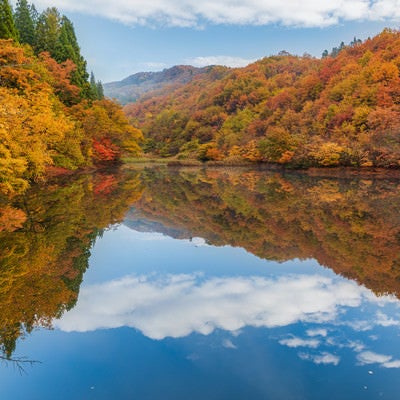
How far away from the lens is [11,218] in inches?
570

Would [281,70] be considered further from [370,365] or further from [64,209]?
[370,365]

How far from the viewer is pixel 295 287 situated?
7.95 meters

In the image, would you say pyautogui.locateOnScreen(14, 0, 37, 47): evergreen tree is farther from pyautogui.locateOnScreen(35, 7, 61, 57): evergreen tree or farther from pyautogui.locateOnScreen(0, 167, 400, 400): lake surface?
pyautogui.locateOnScreen(0, 167, 400, 400): lake surface

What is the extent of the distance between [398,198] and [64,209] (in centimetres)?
1676

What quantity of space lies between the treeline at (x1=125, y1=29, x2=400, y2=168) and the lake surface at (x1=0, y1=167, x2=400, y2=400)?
29.0 m

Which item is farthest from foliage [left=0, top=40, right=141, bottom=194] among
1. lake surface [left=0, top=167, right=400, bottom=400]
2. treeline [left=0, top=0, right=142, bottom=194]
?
lake surface [left=0, top=167, right=400, bottom=400]

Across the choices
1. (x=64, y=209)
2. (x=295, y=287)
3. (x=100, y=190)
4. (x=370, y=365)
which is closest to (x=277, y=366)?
(x=370, y=365)

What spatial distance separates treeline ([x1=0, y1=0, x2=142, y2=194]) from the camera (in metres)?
16.6

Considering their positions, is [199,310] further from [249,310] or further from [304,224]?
[304,224]

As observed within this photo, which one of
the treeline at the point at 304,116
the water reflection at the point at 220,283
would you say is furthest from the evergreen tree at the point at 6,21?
the treeline at the point at 304,116

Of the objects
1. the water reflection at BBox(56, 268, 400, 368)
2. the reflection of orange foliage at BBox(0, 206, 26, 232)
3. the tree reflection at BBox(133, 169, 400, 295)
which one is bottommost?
the tree reflection at BBox(133, 169, 400, 295)

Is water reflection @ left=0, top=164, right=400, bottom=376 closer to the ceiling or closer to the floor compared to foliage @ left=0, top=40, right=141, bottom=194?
closer to the floor

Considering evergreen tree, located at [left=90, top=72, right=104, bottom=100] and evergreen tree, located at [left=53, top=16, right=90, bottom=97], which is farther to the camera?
evergreen tree, located at [left=90, top=72, right=104, bottom=100]

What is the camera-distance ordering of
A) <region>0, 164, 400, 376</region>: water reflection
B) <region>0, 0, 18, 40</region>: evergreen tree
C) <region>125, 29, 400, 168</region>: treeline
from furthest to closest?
<region>125, 29, 400, 168</region>: treeline, <region>0, 0, 18, 40</region>: evergreen tree, <region>0, 164, 400, 376</region>: water reflection
